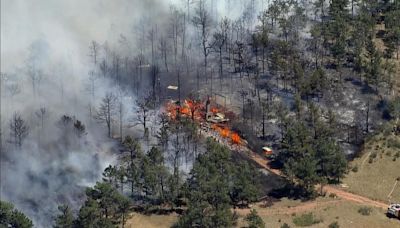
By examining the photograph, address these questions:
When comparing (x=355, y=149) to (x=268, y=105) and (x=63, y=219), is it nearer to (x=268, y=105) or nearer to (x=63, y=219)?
(x=268, y=105)

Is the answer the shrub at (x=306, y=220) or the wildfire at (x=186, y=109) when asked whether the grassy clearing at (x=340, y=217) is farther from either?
the wildfire at (x=186, y=109)

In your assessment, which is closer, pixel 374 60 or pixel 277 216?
pixel 277 216

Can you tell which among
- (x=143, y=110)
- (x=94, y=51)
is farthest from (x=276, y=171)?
(x=94, y=51)

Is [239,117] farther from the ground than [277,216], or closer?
farther from the ground

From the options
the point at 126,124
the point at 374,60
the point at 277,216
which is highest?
the point at 374,60

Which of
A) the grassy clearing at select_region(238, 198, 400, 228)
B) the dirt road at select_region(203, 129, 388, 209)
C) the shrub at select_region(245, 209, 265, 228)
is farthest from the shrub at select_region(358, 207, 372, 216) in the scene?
the shrub at select_region(245, 209, 265, 228)

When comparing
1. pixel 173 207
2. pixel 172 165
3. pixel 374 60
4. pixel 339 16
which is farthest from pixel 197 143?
pixel 339 16

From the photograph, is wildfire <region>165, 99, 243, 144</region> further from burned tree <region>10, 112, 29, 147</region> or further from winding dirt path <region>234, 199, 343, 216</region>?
burned tree <region>10, 112, 29, 147</region>

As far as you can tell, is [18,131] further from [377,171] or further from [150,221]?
[377,171]
